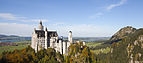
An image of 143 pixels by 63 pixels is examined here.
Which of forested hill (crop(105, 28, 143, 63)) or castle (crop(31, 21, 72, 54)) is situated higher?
castle (crop(31, 21, 72, 54))

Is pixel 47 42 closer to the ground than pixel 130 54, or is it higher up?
higher up

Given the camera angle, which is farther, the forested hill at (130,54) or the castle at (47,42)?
the forested hill at (130,54)

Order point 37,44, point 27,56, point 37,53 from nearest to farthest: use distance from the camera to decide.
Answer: point 27,56
point 37,53
point 37,44

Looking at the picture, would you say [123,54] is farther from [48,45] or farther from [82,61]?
[48,45]

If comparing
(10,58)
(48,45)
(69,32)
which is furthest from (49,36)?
(10,58)

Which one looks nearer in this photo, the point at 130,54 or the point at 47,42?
the point at 47,42

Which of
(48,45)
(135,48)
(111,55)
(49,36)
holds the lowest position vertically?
(111,55)

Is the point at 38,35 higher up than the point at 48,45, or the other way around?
the point at 38,35

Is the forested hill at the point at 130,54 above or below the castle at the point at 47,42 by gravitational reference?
below

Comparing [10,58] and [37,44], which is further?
[37,44]

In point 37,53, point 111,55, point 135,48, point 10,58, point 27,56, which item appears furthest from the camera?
point 111,55

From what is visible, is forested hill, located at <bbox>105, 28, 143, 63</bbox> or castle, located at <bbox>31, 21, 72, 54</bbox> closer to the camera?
castle, located at <bbox>31, 21, 72, 54</bbox>
